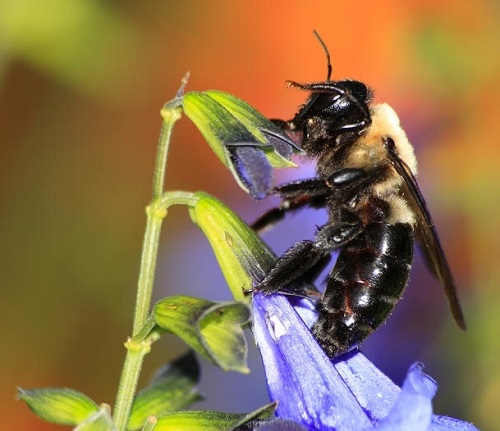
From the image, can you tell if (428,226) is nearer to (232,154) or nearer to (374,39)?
(232,154)

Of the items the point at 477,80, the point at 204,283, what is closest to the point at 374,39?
the point at 477,80

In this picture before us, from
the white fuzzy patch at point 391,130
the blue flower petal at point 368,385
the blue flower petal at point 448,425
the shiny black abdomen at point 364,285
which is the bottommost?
the blue flower petal at point 448,425

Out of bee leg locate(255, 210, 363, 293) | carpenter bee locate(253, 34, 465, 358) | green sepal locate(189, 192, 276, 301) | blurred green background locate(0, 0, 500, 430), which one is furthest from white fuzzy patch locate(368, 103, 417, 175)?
blurred green background locate(0, 0, 500, 430)

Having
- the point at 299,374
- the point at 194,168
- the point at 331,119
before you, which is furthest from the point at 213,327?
the point at 194,168

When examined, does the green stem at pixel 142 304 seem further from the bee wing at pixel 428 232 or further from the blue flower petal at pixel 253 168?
the bee wing at pixel 428 232

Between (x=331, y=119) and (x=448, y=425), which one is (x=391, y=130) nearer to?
(x=331, y=119)

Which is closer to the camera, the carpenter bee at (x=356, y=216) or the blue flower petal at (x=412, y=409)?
the blue flower petal at (x=412, y=409)

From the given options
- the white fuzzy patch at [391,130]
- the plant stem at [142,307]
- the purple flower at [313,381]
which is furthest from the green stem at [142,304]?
the white fuzzy patch at [391,130]
